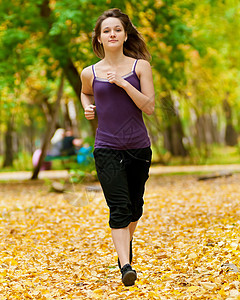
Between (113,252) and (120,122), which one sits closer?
(120,122)

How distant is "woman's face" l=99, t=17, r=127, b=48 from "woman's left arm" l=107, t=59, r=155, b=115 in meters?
0.23

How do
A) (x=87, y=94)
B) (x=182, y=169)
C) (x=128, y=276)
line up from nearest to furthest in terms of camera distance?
1. (x=128, y=276)
2. (x=87, y=94)
3. (x=182, y=169)

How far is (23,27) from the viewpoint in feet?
39.6

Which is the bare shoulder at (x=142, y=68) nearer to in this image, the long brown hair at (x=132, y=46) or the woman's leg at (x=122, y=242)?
the long brown hair at (x=132, y=46)

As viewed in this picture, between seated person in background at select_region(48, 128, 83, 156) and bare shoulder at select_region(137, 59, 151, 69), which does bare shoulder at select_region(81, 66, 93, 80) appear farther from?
seated person in background at select_region(48, 128, 83, 156)

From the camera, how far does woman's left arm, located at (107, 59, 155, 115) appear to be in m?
3.43

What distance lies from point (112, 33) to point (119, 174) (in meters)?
1.07

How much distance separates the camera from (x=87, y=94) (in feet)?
12.7

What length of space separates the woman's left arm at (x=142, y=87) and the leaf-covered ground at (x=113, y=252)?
142cm

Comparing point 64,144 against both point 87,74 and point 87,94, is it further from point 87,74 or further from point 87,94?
point 87,74

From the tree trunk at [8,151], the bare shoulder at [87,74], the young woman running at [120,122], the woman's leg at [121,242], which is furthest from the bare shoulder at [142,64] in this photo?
the tree trunk at [8,151]

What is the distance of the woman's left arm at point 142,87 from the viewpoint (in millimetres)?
3434

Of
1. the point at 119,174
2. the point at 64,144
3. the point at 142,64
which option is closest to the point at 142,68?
the point at 142,64

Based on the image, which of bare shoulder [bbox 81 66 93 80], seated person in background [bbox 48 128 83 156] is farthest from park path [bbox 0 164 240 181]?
bare shoulder [bbox 81 66 93 80]
